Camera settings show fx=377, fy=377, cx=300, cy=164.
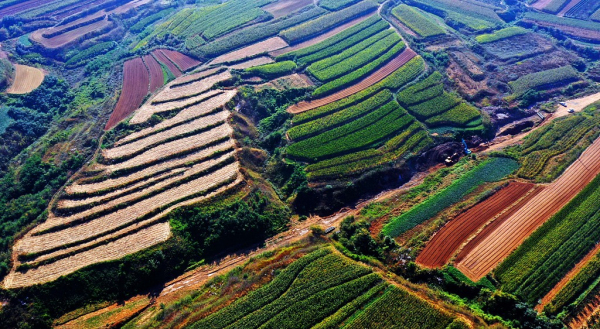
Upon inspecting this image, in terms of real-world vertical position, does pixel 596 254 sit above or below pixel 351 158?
below

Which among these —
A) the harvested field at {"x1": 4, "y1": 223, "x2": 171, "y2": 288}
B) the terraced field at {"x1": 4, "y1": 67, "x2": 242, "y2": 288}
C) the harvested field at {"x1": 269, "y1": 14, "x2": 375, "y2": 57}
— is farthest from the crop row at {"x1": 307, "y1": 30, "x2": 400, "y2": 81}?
the harvested field at {"x1": 4, "y1": 223, "x2": 171, "y2": 288}

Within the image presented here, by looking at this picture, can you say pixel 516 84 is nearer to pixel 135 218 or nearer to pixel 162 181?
pixel 162 181

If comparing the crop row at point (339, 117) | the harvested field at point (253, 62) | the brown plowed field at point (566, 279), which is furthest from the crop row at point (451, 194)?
the harvested field at point (253, 62)

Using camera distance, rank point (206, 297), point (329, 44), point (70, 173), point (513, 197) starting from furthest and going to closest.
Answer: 1. point (329, 44)
2. point (70, 173)
3. point (513, 197)
4. point (206, 297)

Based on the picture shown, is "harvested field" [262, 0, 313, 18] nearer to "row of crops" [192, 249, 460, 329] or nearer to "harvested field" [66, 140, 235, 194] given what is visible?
"harvested field" [66, 140, 235, 194]

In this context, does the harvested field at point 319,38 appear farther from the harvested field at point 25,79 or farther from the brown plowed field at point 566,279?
the brown plowed field at point 566,279

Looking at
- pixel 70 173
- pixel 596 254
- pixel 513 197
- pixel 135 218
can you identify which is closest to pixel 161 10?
pixel 70 173
